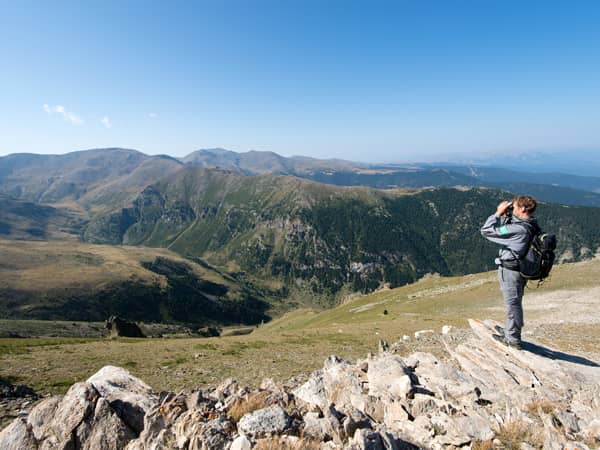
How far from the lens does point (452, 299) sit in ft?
176

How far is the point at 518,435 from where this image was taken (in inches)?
313

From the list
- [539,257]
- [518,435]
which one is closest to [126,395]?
[518,435]

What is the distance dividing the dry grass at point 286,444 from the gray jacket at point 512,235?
8.77 meters

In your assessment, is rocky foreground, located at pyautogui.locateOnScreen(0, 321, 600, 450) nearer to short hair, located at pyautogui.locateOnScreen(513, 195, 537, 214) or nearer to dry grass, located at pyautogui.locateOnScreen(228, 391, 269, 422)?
dry grass, located at pyautogui.locateOnScreen(228, 391, 269, 422)

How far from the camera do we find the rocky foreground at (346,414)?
7.55 meters

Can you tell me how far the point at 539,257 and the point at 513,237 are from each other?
41.5 inches

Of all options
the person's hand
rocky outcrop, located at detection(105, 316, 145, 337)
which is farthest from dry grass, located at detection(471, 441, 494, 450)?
rocky outcrop, located at detection(105, 316, 145, 337)

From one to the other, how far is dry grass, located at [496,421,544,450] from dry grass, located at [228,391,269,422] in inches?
250

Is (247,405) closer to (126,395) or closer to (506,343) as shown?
(126,395)

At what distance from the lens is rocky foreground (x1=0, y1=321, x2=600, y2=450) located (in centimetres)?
755

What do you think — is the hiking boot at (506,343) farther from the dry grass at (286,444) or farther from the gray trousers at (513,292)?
the dry grass at (286,444)

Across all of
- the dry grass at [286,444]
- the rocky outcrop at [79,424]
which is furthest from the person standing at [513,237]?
the rocky outcrop at [79,424]

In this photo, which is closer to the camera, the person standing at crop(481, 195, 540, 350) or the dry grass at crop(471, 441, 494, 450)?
the dry grass at crop(471, 441, 494, 450)

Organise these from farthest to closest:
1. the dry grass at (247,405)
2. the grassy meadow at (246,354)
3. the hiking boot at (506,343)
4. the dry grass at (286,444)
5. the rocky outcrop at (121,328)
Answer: the rocky outcrop at (121,328) < the grassy meadow at (246,354) < the hiking boot at (506,343) < the dry grass at (247,405) < the dry grass at (286,444)
